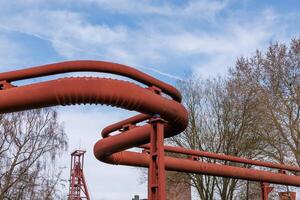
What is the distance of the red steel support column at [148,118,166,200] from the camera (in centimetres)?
930

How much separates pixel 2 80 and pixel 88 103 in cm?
187

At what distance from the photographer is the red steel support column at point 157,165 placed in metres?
9.30

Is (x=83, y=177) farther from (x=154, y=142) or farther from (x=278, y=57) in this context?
(x=154, y=142)

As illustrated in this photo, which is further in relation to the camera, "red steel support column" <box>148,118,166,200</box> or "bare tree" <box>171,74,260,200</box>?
"bare tree" <box>171,74,260,200</box>

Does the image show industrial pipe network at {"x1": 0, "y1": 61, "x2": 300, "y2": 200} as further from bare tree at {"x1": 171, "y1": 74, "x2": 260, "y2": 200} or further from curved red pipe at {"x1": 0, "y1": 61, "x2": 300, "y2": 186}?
bare tree at {"x1": 171, "y1": 74, "x2": 260, "y2": 200}

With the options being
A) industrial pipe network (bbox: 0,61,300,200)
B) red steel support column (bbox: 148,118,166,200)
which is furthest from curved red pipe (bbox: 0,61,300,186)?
red steel support column (bbox: 148,118,166,200)

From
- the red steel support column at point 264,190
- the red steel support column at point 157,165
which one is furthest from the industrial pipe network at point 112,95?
the red steel support column at point 264,190

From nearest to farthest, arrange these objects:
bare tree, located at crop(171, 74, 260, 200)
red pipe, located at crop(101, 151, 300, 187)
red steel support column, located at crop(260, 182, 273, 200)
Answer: red pipe, located at crop(101, 151, 300, 187) < red steel support column, located at crop(260, 182, 273, 200) < bare tree, located at crop(171, 74, 260, 200)

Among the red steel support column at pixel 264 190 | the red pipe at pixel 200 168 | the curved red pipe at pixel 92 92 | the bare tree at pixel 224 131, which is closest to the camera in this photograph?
the curved red pipe at pixel 92 92

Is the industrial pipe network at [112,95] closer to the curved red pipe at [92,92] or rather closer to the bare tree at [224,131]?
the curved red pipe at [92,92]

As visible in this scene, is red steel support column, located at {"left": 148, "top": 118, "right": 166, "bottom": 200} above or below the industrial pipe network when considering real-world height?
below

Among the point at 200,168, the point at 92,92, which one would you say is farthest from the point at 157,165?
the point at 200,168

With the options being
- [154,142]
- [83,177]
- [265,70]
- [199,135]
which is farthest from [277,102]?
[83,177]

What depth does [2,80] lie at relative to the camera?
9.41 m
